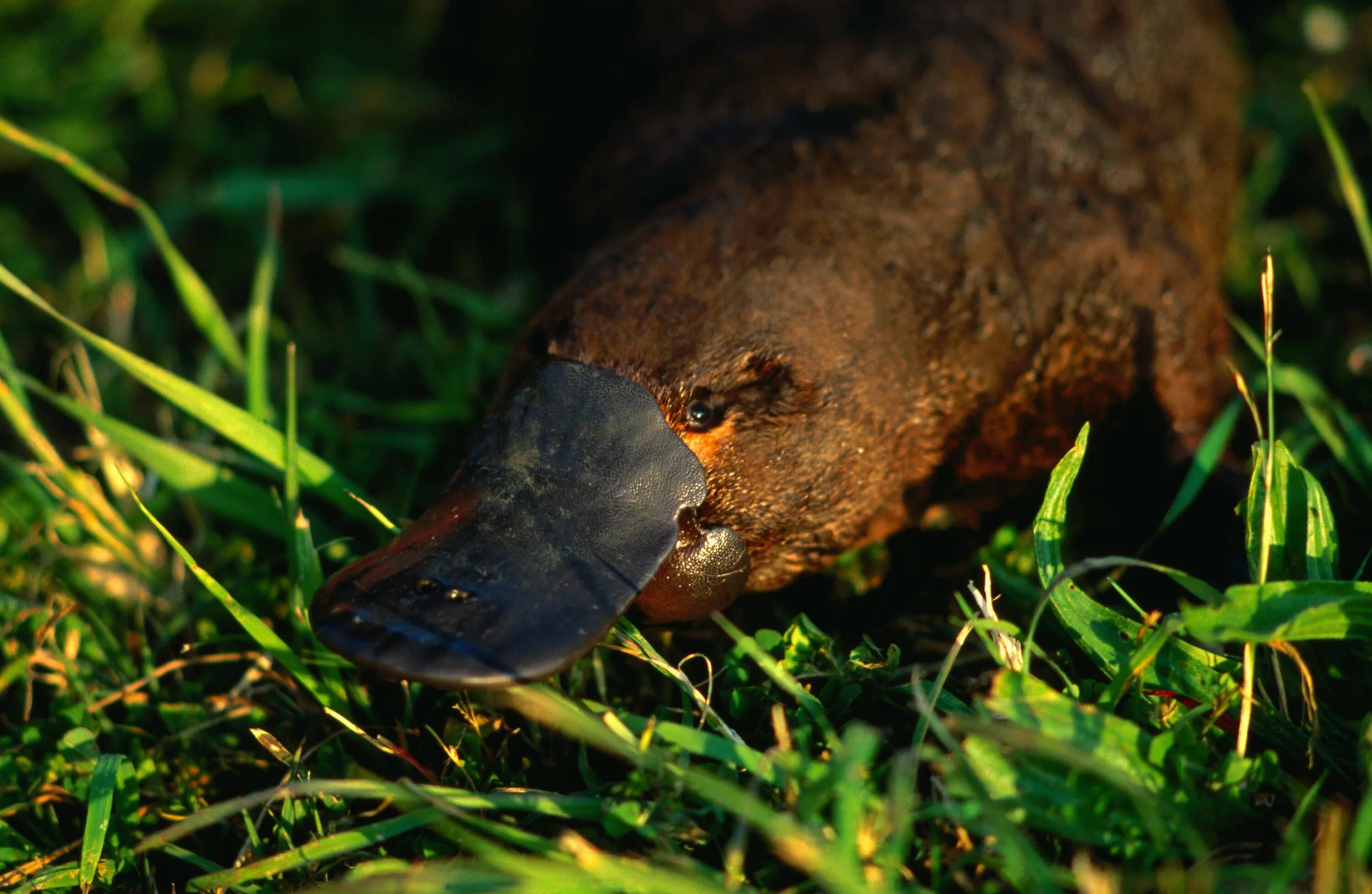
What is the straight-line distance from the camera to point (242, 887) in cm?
150

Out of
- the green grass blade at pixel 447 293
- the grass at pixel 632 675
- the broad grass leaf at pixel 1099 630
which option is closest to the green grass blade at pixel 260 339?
the grass at pixel 632 675

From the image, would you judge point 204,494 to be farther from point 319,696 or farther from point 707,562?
point 707,562

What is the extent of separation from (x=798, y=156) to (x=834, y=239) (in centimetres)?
26

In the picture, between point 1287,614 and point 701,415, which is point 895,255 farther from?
point 1287,614

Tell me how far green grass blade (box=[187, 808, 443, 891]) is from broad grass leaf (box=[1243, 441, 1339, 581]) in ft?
3.86

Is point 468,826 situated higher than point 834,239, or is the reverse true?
point 834,239

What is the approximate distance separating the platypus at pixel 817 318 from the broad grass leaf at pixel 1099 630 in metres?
0.34

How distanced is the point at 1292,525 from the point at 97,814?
5.71 feet

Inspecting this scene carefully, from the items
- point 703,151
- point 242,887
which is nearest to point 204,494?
point 242,887

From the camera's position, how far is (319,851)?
145 cm

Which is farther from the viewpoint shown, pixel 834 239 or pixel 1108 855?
pixel 834 239

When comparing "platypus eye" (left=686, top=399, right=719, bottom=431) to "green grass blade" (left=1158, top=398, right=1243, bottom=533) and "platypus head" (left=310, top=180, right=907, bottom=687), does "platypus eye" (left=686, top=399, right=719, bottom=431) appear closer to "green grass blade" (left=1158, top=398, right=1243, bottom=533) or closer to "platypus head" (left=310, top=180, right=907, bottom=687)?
"platypus head" (left=310, top=180, right=907, bottom=687)

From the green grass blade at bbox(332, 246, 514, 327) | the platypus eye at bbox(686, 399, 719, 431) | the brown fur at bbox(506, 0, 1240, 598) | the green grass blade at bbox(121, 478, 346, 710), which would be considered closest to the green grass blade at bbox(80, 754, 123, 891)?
the green grass blade at bbox(121, 478, 346, 710)

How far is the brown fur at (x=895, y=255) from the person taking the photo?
69.8 inches
